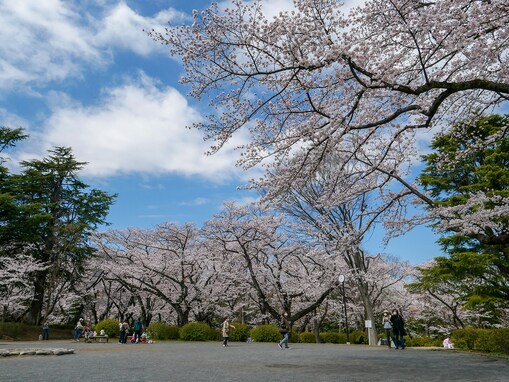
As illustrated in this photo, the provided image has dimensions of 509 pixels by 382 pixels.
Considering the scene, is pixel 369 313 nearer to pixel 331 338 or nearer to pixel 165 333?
pixel 331 338

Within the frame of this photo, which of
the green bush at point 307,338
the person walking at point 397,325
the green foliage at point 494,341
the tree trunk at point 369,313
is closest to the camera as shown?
the green foliage at point 494,341

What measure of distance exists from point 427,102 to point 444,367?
599cm

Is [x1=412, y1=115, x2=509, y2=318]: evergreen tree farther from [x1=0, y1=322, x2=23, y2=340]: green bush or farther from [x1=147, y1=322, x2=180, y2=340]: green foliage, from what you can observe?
[x1=0, y1=322, x2=23, y2=340]: green bush

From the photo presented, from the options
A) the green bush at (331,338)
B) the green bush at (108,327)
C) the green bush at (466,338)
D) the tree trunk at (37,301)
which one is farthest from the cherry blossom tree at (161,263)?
the green bush at (466,338)

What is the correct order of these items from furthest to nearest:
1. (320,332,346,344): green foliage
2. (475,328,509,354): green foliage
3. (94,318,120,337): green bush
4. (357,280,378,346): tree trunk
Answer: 1. (320,332,346,344): green foliage
2. (94,318,120,337): green bush
3. (357,280,378,346): tree trunk
4. (475,328,509,354): green foliage

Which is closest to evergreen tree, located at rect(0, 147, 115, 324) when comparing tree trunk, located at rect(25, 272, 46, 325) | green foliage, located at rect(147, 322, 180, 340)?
tree trunk, located at rect(25, 272, 46, 325)

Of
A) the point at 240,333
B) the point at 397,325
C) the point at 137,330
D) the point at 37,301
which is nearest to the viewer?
the point at 397,325

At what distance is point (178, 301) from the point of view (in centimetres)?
2911

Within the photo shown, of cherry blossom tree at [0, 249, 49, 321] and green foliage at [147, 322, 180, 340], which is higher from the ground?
cherry blossom tree at [0, 249, 49, 321]

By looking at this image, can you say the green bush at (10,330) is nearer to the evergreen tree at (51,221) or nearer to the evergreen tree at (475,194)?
the evergreen tree at (51,221)

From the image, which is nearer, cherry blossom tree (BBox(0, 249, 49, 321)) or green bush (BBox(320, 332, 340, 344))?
green bush (BBox(320, 332, 340, 344))

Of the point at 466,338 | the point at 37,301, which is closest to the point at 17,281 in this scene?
the point at 37,301

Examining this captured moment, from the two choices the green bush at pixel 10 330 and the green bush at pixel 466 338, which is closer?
the green bush at pixel 466 338

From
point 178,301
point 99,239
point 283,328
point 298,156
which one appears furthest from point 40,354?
point 99,239
